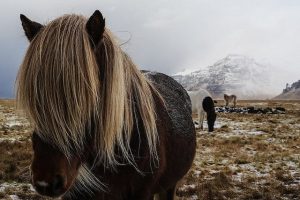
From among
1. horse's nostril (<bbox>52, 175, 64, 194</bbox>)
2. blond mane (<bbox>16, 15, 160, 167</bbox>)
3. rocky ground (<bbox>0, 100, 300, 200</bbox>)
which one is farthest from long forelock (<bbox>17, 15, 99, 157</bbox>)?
rocky ground (<bbox>0, 100, 300, 200</bbox>)

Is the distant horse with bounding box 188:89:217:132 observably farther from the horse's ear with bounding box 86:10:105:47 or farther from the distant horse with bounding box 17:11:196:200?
the horse's ear with bounding box 86:10:105:47

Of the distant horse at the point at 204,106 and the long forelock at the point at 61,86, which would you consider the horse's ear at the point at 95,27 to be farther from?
the distant horse at the point at 204,106

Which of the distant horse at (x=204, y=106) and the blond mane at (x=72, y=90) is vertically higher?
the blond mane at (x=72, y=90)

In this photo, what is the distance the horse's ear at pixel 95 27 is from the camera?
219 centimetres

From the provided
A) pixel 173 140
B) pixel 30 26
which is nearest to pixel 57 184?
pixel 30 26

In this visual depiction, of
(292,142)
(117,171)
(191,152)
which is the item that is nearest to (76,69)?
(117,171)

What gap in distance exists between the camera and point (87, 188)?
2.52 metres

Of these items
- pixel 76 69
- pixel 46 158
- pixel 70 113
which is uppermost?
pixel 76 69

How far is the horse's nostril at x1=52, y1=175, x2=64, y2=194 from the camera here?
2.02 meters

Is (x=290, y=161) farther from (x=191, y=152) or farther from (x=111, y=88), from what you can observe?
(x=111, y=88)

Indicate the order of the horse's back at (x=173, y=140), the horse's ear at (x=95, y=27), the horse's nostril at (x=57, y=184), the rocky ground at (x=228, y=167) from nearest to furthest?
the horse's nostril at (x=57, y=184), the horse's ear at (x=95, y=27), the horse's back at (x=173, y=140), the rocky ground at (x=228, y=167)

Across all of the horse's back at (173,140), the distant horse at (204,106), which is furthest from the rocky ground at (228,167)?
the horse's back at (173,140)

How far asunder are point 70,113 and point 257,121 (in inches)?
791

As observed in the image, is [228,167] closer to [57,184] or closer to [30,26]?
[30,26]
